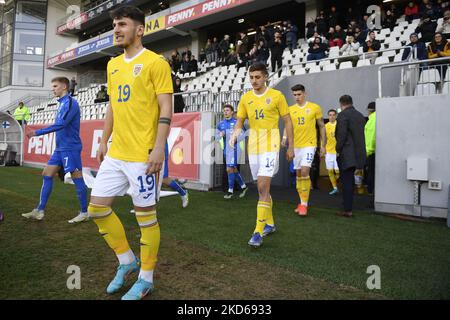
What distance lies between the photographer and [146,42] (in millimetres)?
28594

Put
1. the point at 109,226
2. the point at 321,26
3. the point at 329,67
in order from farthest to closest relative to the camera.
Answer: the point at 321,26 → the point at 329,67 → the point at 109,226

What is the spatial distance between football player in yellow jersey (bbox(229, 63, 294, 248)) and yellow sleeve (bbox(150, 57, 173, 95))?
1.93 m

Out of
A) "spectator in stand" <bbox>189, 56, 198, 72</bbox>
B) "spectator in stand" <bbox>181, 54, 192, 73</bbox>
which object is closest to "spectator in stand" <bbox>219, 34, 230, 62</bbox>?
"spectator in stand" <bbox>189, 56, 198, 72</bbox>

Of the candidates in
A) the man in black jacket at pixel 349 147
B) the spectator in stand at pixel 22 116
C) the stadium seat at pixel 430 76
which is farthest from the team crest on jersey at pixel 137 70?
the spectator in stand at pixel 22 116

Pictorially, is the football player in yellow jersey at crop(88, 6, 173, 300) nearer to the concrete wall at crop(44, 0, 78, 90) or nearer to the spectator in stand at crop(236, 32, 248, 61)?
the spectator in stand at crop(236, 32, 248, 61)

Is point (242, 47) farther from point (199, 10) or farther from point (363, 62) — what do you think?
point (363, 62)

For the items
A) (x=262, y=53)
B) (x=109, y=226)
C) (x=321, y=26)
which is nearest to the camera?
(x=109, y=226)

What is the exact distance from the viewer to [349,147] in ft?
20.1

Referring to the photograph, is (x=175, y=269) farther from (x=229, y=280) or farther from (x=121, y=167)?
(x=121, y=167)

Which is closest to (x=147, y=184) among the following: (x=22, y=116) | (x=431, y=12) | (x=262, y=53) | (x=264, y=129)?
(x=264, y=129)

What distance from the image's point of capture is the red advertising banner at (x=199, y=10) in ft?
66.1

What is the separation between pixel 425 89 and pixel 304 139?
293cm

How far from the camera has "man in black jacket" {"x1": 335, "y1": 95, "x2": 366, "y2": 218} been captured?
6074 millimetres
